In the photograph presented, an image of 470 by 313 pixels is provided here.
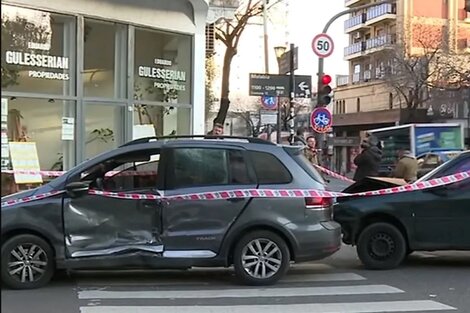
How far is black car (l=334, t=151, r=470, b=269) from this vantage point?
9000mm

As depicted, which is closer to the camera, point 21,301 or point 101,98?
point 21,301

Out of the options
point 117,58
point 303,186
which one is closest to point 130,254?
point 303,186

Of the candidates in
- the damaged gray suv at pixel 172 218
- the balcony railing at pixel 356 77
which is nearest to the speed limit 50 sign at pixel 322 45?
the damaged gray suv at pixel 172 218

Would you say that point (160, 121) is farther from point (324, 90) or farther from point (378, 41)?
point (378, 41)

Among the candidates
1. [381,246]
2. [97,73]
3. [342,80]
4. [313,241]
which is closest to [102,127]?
[97,73]

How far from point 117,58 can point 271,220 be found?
748cm

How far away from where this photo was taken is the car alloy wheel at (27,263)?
7.41 metres

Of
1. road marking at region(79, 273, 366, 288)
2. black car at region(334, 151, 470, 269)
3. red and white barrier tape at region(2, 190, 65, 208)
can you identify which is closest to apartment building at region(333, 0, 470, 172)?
black car at region(334, 151, 470, 269)

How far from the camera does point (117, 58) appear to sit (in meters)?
14.1

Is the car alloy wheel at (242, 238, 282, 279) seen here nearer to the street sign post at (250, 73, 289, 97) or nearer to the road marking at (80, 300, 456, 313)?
the road marking at (80, 300, 456, 313)

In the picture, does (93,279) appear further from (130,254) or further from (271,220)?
(271,220)

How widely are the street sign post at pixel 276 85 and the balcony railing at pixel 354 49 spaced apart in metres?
52.9

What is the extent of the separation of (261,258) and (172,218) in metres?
1.11

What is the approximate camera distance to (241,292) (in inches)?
295
